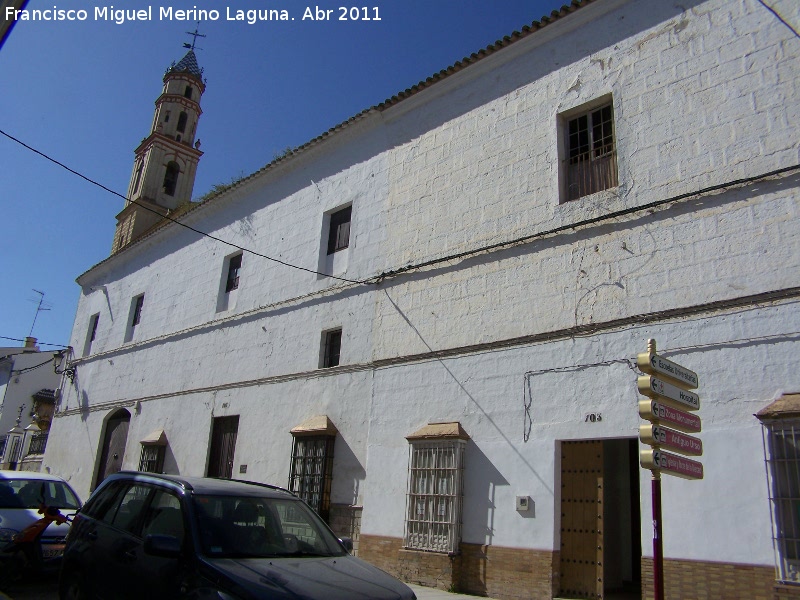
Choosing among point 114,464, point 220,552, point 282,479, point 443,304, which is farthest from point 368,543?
point 114,464

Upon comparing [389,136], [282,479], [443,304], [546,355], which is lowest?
[282,479]

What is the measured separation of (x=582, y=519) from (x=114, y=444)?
1394 centimetres

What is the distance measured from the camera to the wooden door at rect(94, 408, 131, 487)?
57.2 ft

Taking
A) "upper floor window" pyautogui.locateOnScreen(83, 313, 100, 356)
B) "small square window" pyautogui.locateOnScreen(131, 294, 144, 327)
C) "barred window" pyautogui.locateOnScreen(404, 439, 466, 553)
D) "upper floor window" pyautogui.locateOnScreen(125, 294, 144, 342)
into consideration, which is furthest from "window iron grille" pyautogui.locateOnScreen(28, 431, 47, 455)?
"barred window" pyautogui.locateOnScreen(404, 439, 466, 553)

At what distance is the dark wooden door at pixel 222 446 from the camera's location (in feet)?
45.6

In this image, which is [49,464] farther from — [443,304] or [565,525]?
[565,525]

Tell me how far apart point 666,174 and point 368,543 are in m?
6.99

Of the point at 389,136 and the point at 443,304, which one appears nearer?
the point at 443,304

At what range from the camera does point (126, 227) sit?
2311 cm

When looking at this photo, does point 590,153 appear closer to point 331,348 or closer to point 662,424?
point 662,424

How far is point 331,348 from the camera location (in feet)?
41.8

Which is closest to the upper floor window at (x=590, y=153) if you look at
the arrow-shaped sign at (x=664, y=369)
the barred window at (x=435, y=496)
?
the barred window at (x=435, y=496)

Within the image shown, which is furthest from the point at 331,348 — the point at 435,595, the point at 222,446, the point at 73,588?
the point at 73,588

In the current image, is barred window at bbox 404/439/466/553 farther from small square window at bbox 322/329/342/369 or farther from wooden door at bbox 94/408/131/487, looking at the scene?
wooden door at bbox 94/408/131/487
